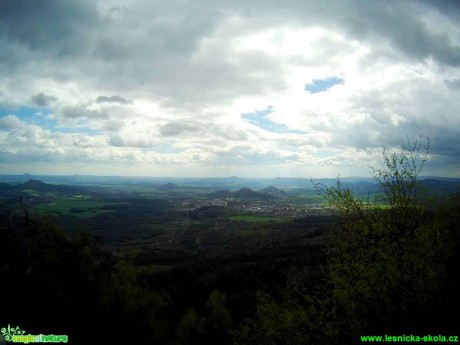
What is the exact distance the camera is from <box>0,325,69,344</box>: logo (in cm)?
2736

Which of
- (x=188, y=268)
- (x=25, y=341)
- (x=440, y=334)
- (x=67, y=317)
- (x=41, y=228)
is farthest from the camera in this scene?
(x=188, y=268)

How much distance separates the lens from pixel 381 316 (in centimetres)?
1769

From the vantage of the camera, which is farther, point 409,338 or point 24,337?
point 24,337

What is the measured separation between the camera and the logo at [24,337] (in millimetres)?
27359

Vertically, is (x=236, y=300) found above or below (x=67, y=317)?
below

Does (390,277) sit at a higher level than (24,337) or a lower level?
higher

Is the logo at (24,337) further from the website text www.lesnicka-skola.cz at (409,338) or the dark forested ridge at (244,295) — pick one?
the website text www.lesnicka-skola.cz at (409,338)

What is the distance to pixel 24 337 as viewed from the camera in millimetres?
27781

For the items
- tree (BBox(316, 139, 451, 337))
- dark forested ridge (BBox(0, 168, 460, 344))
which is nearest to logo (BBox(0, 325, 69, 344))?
dark forested ridge (BBox(0, 168, 460, 344))

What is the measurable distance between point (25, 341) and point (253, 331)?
2083 cm

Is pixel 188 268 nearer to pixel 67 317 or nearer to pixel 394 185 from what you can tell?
pixel 67 317

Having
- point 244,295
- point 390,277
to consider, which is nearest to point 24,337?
point 390,277

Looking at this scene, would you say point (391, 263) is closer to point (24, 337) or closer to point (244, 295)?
point (24, 337)

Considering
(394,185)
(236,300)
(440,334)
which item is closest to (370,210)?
(394,185)
